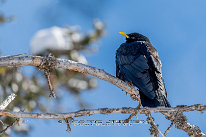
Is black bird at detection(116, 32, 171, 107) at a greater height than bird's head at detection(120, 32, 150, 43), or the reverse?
bird's head at detection(120, 32, 150, 43)

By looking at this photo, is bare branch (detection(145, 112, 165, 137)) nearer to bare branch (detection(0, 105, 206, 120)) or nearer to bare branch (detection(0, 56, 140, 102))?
bare branch (detection(0, 105, 206, 120))

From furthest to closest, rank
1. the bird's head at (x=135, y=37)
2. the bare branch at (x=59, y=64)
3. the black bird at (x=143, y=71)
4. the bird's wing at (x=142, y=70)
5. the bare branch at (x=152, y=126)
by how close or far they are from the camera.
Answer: the bird's head at (x=135, y=37) → the bird's wing at (x=142, y=70) → the black bird at (x=143, y=71) → the bare branch at (x=59, y=64) → the bare branch at (x=152, y=126)

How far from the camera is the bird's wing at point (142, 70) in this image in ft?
21.2

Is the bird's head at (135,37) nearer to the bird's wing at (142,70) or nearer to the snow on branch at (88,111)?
the bird's wing at (142,70)

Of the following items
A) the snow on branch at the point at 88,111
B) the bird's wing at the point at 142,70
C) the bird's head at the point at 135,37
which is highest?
the bird's head at the point at 135,37

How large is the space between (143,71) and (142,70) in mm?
28

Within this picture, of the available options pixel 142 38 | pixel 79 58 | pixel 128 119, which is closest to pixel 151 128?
pixel 128 119

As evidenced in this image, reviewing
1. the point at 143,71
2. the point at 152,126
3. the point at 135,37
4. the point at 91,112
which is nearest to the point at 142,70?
the point at 143,71

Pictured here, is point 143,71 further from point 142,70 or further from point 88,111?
point 88,111

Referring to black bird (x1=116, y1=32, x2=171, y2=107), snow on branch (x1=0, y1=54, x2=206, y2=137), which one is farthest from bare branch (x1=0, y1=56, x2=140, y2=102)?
black bird (x1=116, y1=32, x2=171, y2=107)

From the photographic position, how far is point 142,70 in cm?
673

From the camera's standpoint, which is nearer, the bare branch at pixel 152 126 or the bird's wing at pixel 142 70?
the bare branch at pixel 152 126

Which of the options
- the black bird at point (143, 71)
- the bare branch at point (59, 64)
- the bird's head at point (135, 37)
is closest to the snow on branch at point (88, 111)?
the bare branch at point (59, 64)

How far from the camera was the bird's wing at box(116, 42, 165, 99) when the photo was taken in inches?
255
